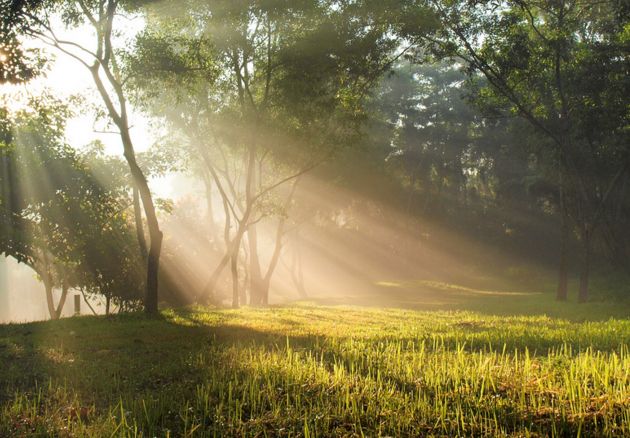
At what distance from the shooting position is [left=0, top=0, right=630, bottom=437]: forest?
17.8ft

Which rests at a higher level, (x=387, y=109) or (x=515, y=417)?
(x=387, y=109)

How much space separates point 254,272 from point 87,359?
28.9 m

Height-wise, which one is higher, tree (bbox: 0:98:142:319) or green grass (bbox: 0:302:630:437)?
tree (bbox: 0:98:142:319)

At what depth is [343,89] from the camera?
2417 cm

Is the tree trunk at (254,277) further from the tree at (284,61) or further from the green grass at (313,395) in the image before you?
the green grass at (313,395)

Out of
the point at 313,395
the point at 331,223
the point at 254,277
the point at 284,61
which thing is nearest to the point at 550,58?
the point at 284,61

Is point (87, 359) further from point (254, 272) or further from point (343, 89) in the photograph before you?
point (254, 272)

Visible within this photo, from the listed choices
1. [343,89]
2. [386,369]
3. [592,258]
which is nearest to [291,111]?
[343,89]

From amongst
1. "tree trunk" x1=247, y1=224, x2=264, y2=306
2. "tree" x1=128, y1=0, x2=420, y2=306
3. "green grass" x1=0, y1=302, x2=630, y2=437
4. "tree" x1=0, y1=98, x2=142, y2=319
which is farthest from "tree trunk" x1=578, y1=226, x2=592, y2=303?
"tree" x1=0, y1=98, x2=142, y2=319

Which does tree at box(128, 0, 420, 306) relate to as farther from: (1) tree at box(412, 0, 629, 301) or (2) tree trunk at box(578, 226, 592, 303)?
(2) tree trunk at box(578, 226, 592, 303)

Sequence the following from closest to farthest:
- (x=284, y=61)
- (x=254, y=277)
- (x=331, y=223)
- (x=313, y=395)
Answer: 1. (x=313, y=395)
2. (x=284, y=61)
3. (x=254, y=277)
4. (x=331, y=223)

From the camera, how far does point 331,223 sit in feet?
196

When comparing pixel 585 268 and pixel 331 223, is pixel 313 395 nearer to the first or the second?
pixel 585 268

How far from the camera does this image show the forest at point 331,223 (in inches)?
214
